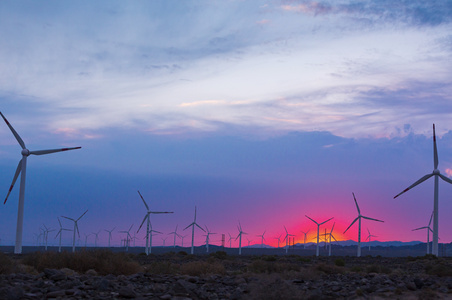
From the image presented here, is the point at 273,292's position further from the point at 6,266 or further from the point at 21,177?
the point at 21,177

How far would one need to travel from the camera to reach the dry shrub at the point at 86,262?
32.8 metres

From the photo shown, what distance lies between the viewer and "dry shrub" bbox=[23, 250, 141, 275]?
32781 millimetres

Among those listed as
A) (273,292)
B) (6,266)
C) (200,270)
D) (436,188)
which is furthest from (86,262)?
(436,188)

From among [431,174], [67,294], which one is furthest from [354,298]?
[431,174]

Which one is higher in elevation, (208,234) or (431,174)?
(431,174)

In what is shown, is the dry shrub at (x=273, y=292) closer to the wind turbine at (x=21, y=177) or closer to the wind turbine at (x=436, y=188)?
the wind turbine at (x=21, y=177)

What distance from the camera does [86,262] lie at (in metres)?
32.8

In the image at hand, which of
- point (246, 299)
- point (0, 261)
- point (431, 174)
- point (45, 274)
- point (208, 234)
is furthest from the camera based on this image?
point (208, 234)

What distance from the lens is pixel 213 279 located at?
2916 centimetres

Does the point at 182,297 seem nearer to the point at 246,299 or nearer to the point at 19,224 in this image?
the point at 246,299

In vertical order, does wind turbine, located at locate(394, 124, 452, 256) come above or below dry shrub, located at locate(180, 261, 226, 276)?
above

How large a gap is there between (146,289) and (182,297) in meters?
2.44

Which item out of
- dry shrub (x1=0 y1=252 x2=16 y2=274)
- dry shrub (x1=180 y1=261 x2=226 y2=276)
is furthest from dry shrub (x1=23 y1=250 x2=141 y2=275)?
dry shrub (x1=0 y1=252 x2=16 y2=274)

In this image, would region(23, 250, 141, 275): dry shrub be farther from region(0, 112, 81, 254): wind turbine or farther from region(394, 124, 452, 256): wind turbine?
region(394, 124, 452, 256): wind turbine
